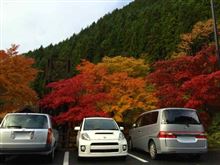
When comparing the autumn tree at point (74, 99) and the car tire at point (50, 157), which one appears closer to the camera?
the car tire at point (50, 157)

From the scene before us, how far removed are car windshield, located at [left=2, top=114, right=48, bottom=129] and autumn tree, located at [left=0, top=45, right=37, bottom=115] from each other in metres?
12.7

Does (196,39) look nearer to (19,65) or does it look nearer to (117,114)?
(117,114)

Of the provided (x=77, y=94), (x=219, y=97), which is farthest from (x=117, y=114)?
(x=219, y=97)

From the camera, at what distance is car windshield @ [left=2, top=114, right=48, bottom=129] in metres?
12.5

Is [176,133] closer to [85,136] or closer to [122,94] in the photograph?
[85,136]

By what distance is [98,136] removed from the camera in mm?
13008

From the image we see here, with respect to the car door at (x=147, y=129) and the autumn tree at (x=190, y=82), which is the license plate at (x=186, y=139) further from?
the autumn tree at (x=190, y=82)

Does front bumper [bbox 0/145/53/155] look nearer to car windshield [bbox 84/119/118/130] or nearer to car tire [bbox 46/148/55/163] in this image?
car tire [bbox 46/148/55/163]

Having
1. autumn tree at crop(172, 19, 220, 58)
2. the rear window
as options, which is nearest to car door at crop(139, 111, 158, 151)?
the rear window

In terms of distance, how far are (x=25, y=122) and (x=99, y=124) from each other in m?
2.78

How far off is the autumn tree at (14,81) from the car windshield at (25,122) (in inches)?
501

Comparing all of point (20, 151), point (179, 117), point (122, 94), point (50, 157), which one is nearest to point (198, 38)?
point (122, 94)

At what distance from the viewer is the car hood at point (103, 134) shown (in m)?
13.0

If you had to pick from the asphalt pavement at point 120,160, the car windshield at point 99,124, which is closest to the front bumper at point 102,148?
the asphalt pavement at point 120,160
